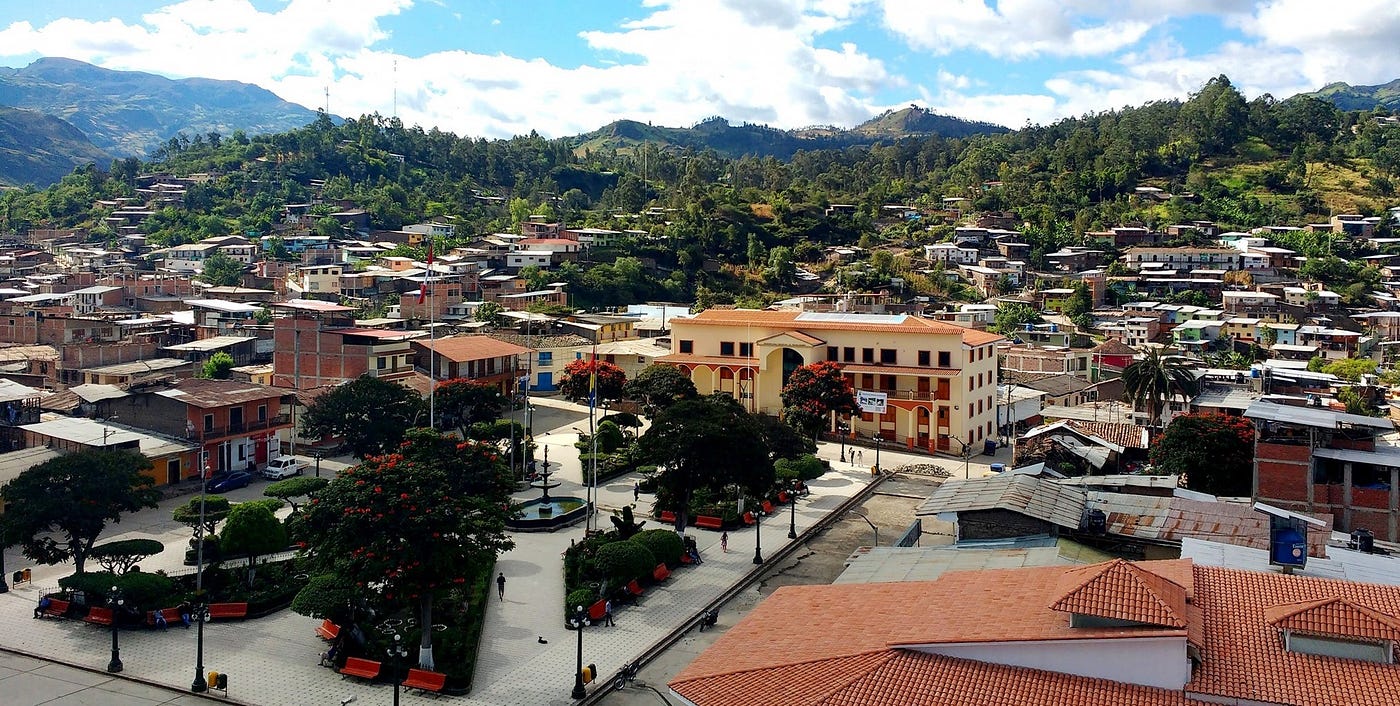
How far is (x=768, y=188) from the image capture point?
13262 cm

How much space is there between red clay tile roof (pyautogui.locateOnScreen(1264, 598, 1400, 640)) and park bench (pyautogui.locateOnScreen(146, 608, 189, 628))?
20.9 meters

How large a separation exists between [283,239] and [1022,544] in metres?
91.4

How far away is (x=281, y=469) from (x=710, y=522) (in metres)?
15.2

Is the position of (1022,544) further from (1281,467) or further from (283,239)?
(283,239)

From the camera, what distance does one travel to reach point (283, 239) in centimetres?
10062

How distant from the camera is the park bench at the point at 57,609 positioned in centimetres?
2319

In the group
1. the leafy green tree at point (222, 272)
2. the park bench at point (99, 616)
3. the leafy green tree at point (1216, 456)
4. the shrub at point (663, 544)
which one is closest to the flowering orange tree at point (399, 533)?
the park bench at point (99, 616)

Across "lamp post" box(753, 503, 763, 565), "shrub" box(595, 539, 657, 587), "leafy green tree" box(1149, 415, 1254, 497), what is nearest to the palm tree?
"leafy green tree" box(1149, 415, 1254, 497)

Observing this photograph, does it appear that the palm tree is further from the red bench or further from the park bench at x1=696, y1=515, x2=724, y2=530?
the red bench

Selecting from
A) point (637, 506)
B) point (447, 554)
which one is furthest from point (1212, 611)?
point (637, 506)

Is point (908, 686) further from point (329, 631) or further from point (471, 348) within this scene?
point (471, 348)

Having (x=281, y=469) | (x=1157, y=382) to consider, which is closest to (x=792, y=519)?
(x=281, y=469)

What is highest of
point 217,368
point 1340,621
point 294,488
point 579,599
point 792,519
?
point 217,368

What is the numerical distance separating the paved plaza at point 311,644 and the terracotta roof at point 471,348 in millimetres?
17941
